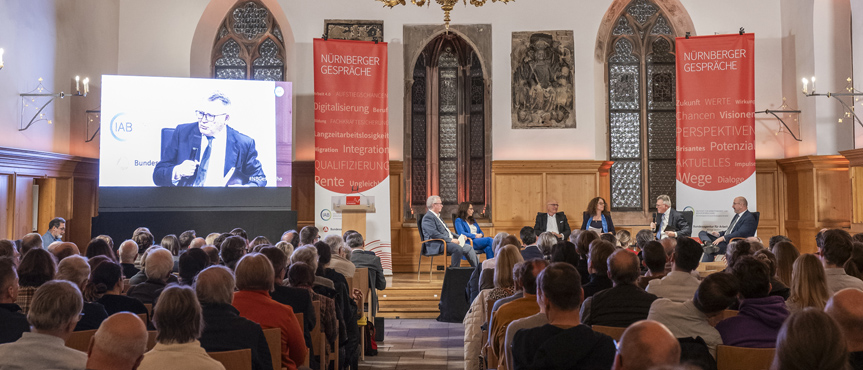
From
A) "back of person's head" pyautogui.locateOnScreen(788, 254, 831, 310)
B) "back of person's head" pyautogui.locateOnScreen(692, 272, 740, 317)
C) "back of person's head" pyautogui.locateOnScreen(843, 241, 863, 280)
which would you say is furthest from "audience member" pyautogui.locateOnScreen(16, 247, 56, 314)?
"back of person's head" pyautogui.locateOnScreen(843, 241, 863, 280)

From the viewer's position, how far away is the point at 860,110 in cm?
900

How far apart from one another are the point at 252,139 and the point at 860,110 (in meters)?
7.94

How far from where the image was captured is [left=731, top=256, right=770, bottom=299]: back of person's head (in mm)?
2900

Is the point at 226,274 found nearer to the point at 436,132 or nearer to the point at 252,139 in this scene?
the point at 252,139

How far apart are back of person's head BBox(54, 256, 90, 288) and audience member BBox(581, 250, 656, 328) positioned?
8.13 feet

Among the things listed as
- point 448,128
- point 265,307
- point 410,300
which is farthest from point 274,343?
point 448,128

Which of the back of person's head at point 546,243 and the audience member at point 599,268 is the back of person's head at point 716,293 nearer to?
the audience member at point 599,268

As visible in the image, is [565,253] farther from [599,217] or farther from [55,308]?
[599,217]

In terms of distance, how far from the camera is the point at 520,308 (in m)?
3.53

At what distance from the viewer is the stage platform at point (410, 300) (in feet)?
28.7

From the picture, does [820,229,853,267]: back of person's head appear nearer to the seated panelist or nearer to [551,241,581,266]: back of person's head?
[551,241,581,266]: back of person's head

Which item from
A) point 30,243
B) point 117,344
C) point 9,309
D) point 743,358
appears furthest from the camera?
point 30,243

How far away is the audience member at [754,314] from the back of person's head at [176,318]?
2022 mm

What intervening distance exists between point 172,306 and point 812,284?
2.71 metres
